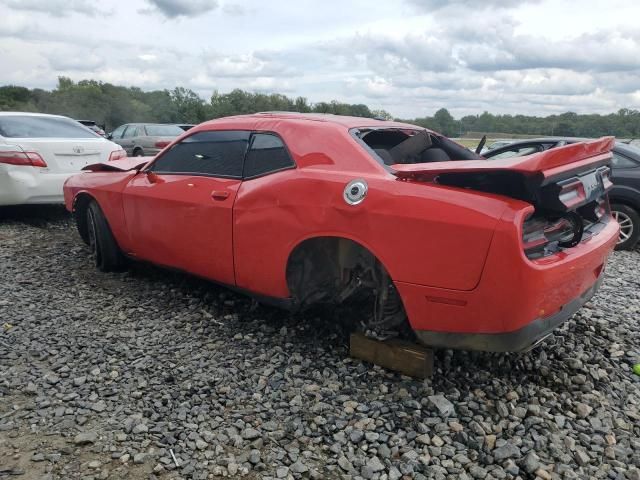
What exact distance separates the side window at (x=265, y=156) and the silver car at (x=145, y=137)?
11289 mm

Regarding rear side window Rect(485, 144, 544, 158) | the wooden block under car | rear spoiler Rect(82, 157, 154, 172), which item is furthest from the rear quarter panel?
rear side window Rect(485, 144, 544, 158)

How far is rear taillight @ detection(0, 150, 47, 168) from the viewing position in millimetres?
6074

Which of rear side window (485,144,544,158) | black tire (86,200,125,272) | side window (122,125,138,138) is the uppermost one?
rear side window (485,144,544,158)

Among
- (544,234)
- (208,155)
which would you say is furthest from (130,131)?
(544,234)

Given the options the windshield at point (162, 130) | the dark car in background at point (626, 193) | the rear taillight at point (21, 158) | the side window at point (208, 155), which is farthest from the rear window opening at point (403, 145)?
the windshield at point (162, 130)

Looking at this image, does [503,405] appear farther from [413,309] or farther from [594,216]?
[594,216]

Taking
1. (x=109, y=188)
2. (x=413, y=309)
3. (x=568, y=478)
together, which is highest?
(x=109, y=188)

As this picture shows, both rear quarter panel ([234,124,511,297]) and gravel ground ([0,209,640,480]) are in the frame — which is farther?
rear quarter panel ([234,124,511,297])

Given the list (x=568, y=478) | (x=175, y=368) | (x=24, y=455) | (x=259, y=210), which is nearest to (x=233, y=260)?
(x=259, y=210)

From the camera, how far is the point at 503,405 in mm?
2736

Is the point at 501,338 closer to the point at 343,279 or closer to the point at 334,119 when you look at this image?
the point at 343,279

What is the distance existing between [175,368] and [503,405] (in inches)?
74.3

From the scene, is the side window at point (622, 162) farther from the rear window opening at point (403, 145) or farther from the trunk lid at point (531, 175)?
the trunk lid at point (531, 175)

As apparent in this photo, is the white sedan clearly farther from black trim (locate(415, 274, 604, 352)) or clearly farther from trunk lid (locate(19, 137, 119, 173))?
black trim (locate(415, 274, 604, 352))
